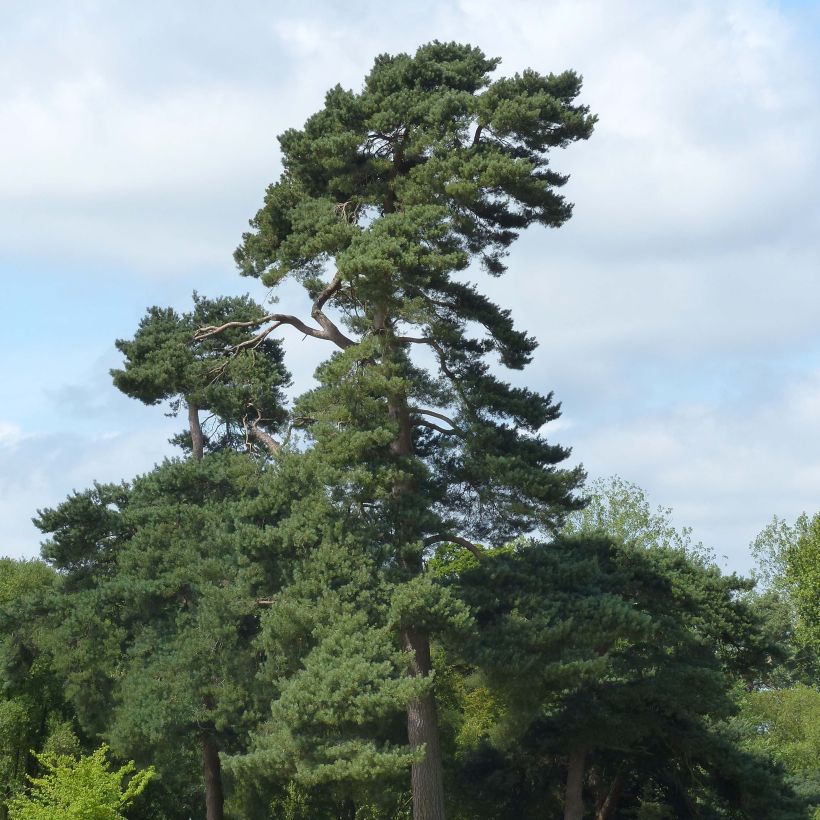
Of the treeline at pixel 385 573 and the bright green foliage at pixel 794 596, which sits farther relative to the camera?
the bright green foliage at pixel 794 596

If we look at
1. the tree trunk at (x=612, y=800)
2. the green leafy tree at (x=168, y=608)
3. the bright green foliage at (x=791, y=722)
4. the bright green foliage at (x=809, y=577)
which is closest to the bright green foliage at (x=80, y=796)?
the green leafy tree at (x=168, y=608)

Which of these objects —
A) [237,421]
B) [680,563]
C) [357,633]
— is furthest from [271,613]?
[680,563]

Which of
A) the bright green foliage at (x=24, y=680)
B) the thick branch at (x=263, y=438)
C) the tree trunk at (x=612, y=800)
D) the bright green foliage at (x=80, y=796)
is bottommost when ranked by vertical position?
the tree trunk at (x=612, y=800)

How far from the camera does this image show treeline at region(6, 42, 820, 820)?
79.1 feet

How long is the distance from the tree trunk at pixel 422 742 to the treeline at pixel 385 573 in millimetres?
61

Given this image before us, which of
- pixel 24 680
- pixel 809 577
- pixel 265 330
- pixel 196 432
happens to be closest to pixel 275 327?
pixel 265 330

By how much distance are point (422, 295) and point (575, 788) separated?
12948 millimetres

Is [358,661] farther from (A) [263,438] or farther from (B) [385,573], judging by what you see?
(A) [263,438]

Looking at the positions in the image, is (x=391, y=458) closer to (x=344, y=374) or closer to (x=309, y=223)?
(x=344, y=374)

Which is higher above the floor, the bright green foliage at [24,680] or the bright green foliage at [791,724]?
the bright green foliage at [24,680]

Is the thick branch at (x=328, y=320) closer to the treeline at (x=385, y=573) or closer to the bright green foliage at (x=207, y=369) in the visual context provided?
the treeline at (x=385, y=573)

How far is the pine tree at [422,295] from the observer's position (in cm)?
2508

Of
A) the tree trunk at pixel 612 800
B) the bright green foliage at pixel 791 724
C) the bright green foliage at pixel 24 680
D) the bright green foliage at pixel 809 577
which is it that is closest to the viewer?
the bright green foliage at pixel 24 680

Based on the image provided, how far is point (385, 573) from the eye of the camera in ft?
81.1
